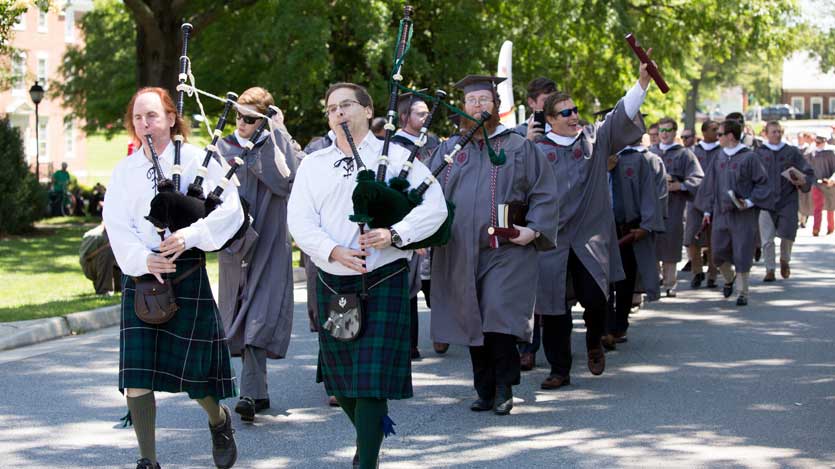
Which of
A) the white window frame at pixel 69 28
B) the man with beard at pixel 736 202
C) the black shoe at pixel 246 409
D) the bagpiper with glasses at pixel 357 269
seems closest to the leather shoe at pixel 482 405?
the black shoe at pixel 246 409

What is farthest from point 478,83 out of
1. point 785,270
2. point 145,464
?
point 785,270

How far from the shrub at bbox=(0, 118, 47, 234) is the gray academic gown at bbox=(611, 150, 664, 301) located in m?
16.6

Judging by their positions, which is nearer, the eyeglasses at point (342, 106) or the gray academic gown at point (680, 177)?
the eyeglasses at point (342, 106)

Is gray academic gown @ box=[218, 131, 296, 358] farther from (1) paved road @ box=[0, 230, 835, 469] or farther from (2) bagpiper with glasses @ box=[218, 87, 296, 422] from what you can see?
(1) paved road @ box=[0, 230, 835, 469]

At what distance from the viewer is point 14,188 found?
24438 millimetres

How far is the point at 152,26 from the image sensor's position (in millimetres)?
21938

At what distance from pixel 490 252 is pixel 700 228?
7.79 metres

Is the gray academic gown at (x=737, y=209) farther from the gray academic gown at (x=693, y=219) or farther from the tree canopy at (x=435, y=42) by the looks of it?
the tree canopy at (x=435, y=42)

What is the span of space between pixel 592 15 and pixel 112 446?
19072 mm

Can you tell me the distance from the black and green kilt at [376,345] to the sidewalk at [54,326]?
5.53 metres

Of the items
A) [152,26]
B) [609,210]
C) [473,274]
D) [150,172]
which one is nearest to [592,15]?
[152,26]

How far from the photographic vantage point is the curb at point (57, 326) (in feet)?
34.6

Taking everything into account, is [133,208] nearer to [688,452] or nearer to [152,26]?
[688,452]

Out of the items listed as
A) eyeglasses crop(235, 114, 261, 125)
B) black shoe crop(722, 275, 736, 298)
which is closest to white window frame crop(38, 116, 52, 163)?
black shoe crop(722, 275, 736, 298)
